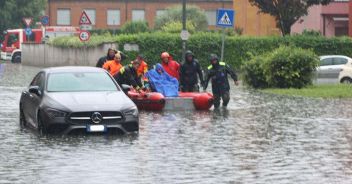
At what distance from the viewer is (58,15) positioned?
345ft

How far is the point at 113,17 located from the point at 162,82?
77949 millimetres

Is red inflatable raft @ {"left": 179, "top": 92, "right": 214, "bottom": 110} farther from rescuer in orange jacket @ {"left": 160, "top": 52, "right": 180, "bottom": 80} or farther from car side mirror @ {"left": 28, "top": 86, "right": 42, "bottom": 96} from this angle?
car side mirror @ {"left": 28, "top": 86, "right": 42, "bottom": 96}

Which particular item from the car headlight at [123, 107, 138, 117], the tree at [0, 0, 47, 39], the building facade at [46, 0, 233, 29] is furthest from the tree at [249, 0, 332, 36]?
the building facade at [46, 0, 233, 29]

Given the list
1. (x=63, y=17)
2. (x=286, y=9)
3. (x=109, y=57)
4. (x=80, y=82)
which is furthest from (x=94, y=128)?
(x=63, y=17)

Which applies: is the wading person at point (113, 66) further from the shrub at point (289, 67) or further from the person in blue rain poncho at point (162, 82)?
the shrub at point (289, 67)

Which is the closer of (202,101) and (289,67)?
(202,101)

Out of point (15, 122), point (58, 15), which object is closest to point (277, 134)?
point (15, 122)

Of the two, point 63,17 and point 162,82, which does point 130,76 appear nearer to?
point 162,82

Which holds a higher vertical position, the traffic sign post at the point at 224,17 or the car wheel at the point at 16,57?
the traffic sign post at the point at 224,17

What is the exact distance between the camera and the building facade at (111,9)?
105m

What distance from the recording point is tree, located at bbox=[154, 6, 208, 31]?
301 feet

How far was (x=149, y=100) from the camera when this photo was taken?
1072 inches

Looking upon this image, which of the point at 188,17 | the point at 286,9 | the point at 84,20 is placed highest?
the point at 188,17

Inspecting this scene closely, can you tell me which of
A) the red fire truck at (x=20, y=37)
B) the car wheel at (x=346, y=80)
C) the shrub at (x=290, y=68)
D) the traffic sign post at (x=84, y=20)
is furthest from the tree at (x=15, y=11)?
the shrub at (x=290, y=68)
